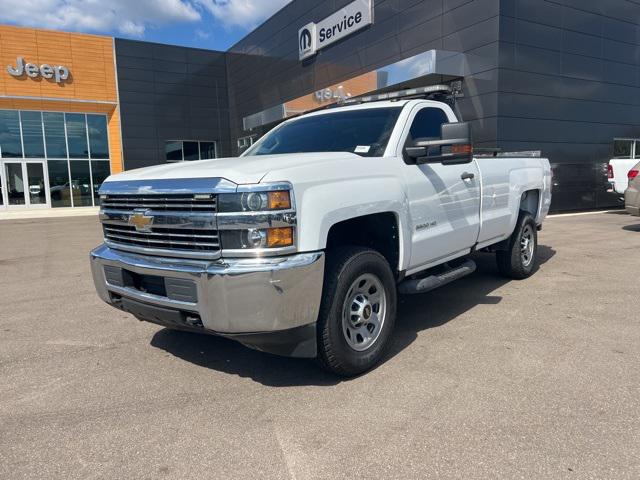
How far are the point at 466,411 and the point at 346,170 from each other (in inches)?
71.1

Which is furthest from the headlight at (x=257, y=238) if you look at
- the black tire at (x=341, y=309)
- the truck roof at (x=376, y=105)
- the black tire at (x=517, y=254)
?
the black tire at (x=517, y=254)

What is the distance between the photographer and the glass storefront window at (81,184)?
26.4 m

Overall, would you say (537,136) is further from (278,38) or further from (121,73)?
(121,73)

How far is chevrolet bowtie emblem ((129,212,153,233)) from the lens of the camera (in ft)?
11.0

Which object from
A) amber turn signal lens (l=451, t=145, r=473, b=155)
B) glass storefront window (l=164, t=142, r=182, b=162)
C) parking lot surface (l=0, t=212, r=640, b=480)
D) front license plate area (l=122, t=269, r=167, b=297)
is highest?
glass storefront window (l=164, t=142, r=182, b=162)

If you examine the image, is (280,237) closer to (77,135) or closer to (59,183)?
(59,183)

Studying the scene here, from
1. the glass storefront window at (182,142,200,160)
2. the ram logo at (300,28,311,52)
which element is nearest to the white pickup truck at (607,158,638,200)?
the ram logo at (300,28,311,52)

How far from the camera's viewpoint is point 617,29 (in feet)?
52.4

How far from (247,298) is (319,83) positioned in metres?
19.0

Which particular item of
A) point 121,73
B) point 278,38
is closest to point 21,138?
point 121,73

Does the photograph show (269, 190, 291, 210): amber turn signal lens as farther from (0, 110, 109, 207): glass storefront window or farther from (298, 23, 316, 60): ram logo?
(0, 110, 109, 207): glass storefront window

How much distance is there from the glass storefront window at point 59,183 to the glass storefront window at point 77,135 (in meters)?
0.79

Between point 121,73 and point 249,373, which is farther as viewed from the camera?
point 121,73

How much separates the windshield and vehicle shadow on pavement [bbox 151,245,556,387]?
1.78m
